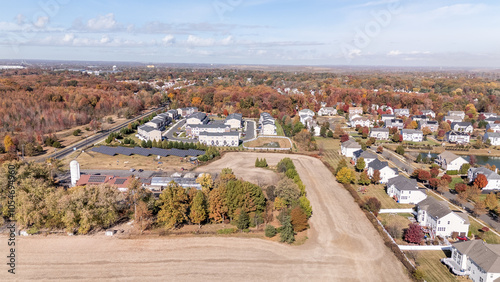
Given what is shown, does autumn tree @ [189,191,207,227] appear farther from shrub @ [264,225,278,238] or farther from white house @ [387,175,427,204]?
white house @ [387,175,427,204]

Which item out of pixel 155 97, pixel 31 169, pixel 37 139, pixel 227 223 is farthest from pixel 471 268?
pixel 155 97

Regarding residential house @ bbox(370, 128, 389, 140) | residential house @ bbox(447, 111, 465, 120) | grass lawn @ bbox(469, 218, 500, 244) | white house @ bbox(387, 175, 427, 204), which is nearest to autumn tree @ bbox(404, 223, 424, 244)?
grass lawn @ bbox(469, 218, 500, 244)

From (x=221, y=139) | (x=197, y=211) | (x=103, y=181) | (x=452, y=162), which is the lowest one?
(x=197, y=211)

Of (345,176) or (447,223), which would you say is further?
(345,176)

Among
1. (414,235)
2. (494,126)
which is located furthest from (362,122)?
(414,235)

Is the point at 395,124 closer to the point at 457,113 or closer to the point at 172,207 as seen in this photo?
the point at 457,113

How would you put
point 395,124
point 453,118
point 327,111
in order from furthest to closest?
point 327,111 → point 453,118 → point 395,124
